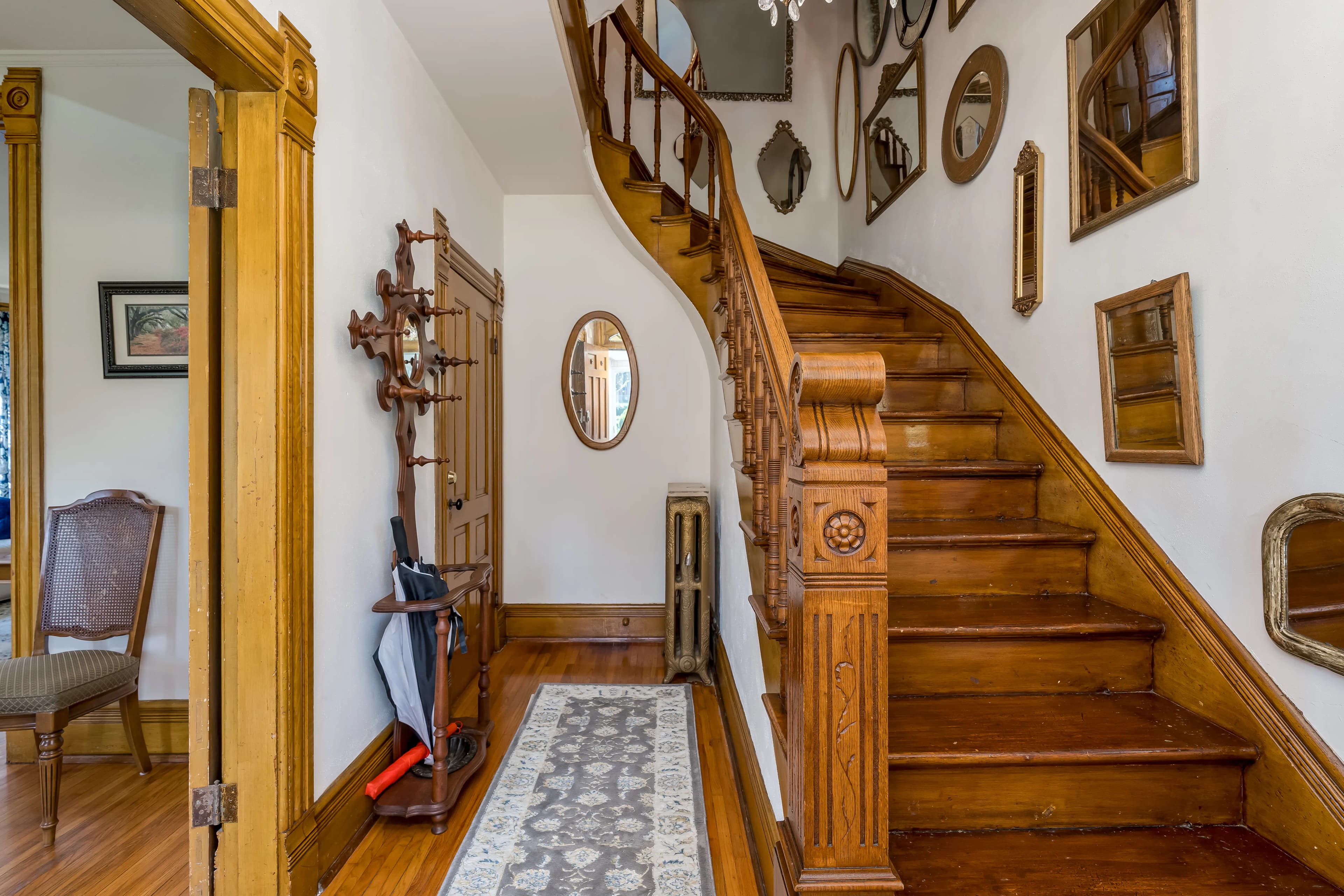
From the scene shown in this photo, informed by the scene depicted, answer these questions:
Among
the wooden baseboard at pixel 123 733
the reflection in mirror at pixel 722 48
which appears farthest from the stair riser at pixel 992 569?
the reflection in mirror at pixel 722 48

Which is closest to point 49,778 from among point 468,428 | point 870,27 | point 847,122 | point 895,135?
point 468,428

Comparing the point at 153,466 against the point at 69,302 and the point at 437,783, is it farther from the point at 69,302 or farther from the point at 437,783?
the point at 437,783

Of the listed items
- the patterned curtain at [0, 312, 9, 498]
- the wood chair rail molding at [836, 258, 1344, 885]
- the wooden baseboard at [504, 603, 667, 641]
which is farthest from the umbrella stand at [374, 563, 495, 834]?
the patterned curtain at [0, 312, 9, 498]

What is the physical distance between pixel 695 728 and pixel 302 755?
157 cm

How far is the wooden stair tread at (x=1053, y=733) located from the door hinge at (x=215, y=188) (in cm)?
204

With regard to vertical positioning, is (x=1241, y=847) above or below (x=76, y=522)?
below

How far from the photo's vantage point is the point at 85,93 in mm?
2543

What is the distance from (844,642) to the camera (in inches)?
45.2

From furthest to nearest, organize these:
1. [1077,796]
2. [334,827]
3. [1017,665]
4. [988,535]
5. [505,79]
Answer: [505,79] < [988,535] < [334,827] < [1017,665] < [1077,796]

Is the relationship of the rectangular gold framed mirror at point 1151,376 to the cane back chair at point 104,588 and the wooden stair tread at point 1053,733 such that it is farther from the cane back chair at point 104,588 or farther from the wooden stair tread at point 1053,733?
the cane back chair at point 104,588

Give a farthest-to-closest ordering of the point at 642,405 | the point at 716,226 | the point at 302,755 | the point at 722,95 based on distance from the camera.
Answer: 1. the point at 722,95
2. the point at 642,405
3. the point at 716,226
4. the point at 302,755

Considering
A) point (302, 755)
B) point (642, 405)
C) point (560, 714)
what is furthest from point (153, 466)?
point (642, 405)

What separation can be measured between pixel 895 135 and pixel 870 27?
37.0 inches

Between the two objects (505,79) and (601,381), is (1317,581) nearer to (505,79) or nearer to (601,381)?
(505,79)
